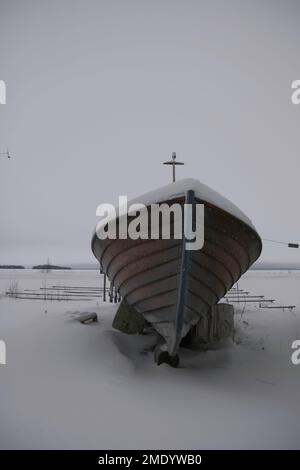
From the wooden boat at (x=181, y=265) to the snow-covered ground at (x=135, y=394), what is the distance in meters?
0.63

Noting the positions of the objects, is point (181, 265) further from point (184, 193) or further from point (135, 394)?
point (135, 394)

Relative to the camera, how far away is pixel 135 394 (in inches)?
124

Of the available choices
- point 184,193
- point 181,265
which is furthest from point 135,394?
point 184,193

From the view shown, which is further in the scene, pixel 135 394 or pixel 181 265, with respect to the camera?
pixel 181 265

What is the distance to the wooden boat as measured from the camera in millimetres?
3680

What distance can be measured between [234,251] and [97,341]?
2.34 meters

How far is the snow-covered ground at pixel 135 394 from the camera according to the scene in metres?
2.57

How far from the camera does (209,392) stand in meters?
3.35

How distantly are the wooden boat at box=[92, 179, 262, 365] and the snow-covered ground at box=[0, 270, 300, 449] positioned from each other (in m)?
0.63

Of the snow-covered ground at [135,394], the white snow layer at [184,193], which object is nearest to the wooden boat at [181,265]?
the white snow layer at [184,193]

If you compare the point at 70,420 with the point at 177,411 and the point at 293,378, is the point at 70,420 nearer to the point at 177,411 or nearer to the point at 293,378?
the point at 177,411

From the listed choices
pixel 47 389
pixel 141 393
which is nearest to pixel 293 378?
pixel 141 393

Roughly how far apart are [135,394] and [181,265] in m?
1.48

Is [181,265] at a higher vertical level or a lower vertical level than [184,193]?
lower
